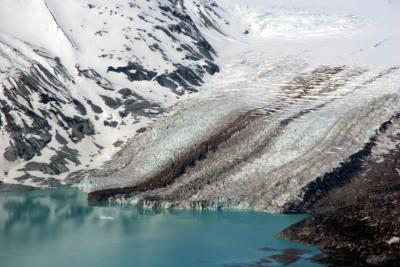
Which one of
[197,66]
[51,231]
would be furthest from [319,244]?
[197,66]

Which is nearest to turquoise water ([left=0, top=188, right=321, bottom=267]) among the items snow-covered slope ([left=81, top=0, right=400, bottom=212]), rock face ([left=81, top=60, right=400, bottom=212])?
rock face ([left=81, top=60, right=400, bottom=212])

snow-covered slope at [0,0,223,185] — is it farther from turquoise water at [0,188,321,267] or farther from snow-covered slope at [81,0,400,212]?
turquoise water at [0,188,321,267]

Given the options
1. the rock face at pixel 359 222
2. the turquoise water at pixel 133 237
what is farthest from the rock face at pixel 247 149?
the turquoise water at pixel 133 237

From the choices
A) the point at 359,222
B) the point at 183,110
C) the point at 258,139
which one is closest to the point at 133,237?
the point at 359,222

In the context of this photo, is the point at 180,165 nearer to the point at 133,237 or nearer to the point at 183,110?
the point at 183,110

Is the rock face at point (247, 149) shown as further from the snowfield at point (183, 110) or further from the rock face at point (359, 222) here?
the rock face at point (359, 222)

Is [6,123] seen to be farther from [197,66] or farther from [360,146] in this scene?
[360,146]
